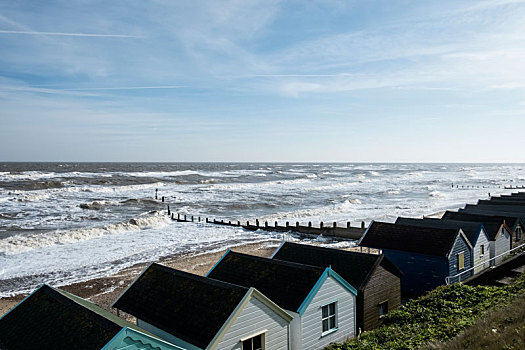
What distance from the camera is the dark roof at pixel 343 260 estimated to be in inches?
613

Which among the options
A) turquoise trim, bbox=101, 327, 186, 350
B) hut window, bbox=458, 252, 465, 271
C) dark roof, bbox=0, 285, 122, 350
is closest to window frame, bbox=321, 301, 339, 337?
turquoise trim, bbox=101, 327, 186, 350

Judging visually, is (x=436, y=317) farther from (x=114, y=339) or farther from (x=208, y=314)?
(x=114, y=339)

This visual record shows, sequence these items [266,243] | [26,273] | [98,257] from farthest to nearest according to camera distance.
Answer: [266,243] < [98,257] < [26,273]

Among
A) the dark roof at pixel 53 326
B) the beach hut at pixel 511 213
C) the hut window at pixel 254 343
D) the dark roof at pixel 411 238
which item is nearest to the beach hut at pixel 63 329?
the dark roof at pixel 53 326

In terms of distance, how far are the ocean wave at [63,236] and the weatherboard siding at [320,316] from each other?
2915 centimetres

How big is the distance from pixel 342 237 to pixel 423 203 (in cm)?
3319

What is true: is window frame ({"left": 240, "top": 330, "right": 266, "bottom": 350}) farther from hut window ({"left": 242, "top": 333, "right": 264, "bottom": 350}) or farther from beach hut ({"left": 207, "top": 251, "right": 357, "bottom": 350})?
beach hut ({"left": 207, "top": 251, "right": 357, "bottom": 350})

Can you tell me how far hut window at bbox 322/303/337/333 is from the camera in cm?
1342

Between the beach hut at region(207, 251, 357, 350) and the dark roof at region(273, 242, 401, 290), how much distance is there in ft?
4.21

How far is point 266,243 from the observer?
35.3 metres

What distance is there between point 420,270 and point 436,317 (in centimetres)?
677

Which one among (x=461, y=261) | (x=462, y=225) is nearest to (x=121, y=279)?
(x=461, y=261)

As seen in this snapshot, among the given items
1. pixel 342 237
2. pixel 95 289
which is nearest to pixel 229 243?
pixel 342 237

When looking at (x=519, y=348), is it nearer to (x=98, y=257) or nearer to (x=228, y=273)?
(x=228, y=273)
